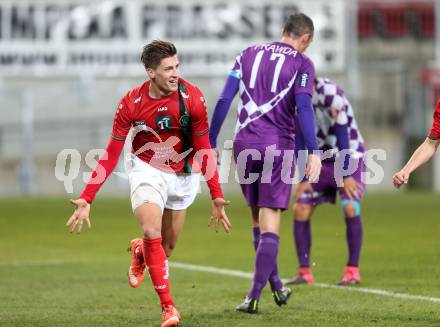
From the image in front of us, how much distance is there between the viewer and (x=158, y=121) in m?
8.99

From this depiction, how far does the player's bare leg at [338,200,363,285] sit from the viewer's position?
11648 mm

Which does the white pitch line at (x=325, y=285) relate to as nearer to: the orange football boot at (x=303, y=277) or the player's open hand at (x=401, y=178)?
the orange football boot at (x=303, y=277)

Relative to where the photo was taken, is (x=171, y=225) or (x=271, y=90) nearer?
(x=171, y=225)

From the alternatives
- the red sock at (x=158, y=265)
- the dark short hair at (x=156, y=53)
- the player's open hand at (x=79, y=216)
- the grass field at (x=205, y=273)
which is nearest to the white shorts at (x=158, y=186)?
the red sock at (x=158, y=265)

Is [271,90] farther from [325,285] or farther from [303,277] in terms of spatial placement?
[303,277]

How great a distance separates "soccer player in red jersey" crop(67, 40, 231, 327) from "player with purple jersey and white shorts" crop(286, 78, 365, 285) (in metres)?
2.48

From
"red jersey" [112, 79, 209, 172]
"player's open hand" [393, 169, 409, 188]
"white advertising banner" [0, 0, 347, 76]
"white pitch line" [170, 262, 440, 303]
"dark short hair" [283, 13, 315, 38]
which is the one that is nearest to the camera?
"player's open hand" [393, 169, 409, 188]

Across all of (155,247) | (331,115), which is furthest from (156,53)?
(331,115)

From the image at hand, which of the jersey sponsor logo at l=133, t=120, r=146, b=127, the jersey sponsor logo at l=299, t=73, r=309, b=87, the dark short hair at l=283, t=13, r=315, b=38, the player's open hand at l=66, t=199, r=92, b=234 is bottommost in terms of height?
the player's open hand at l=66, t=199, r=92, b=234

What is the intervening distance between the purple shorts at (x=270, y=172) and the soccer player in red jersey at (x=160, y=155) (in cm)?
58

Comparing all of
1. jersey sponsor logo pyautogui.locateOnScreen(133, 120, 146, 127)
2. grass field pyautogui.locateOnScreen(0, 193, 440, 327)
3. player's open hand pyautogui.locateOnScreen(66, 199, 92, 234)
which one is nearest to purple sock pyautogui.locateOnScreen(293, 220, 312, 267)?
grass field pyautogui.locateOnScreen(0, 193, 440, 327)

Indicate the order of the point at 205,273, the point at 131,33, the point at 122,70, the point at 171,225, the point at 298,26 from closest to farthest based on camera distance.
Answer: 1. the point at 171,225
2. the point at 298,26
3. the point at 205,273
4. the point at 122,70
5. the point at 131,33

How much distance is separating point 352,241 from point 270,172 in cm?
253

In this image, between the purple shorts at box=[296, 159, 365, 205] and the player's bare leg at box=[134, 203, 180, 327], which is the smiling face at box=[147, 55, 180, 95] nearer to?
the player's bare leg at box=[134, 203, 180, 327]
